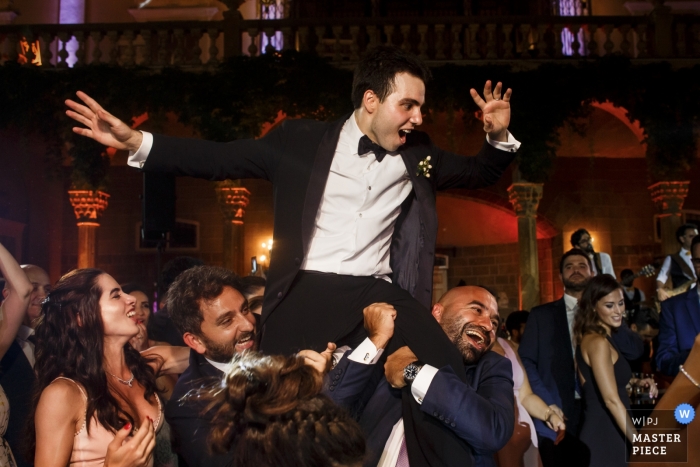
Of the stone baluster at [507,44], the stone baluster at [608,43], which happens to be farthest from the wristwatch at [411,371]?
the stone baluster at [608,43]

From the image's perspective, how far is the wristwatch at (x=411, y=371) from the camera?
215 cm

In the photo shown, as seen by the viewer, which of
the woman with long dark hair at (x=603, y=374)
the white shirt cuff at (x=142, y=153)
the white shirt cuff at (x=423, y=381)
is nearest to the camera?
the white shirt cuff at (x=423, y=381)

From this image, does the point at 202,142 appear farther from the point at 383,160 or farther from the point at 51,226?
the point at 51,226

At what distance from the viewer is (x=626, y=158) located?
45.7 feet

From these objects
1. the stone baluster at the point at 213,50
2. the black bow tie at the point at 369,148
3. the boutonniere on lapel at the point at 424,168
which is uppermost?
the stone baluster at the point at 213,50

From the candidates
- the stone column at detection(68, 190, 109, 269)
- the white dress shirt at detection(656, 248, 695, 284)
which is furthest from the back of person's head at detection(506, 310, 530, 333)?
the stone column at detection(68, 190, 109, 269)

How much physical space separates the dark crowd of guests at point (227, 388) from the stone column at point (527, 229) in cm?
674

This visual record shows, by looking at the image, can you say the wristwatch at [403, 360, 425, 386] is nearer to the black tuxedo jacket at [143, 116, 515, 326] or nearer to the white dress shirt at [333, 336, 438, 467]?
the white dress shirt at [333, 336, 438, 467]

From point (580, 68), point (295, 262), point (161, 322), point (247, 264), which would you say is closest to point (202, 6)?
point (247, 264)

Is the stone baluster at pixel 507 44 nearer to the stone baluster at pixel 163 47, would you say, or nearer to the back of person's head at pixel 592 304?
the stone baluster at pixel 163 47

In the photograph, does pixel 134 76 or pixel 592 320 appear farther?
pixel 134 76

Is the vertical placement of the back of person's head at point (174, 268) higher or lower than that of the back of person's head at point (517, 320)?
higher

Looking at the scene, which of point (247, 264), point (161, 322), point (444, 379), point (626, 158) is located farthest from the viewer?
point (626, 158)

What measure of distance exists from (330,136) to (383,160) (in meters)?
0.20
